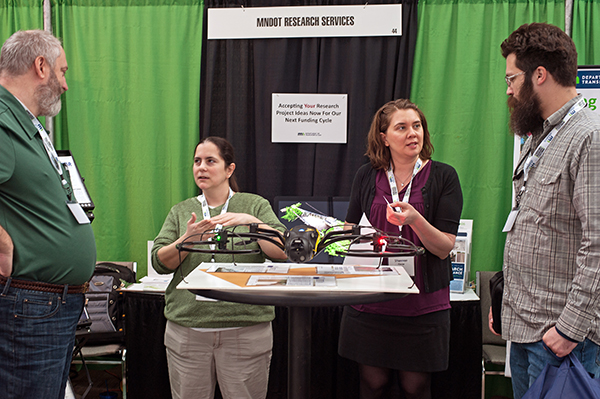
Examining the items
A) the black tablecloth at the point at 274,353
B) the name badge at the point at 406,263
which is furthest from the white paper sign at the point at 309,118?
the name badge at the point at 406,263

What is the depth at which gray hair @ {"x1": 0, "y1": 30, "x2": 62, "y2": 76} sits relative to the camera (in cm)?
172

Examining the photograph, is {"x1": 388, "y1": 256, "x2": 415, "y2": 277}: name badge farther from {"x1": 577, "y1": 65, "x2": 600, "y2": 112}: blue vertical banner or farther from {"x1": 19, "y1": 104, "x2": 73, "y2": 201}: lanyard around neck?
{"x1": 577, "y1": 65, "x2": 600, "y2": 112}: blue vertical banner

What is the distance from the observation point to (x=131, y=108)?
3.66m

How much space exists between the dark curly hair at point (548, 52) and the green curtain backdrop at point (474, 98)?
1.93 m

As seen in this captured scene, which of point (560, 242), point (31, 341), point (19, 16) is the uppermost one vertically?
point (19, 16)

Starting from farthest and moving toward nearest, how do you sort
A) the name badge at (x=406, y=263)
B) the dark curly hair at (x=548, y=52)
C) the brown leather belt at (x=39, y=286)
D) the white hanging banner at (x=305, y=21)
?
the white hanging banner at (x=305, y=21) → the name badge at (x=406, y=263) → the brown leather belt at (x=39, y=286) → the dark curly hair at (x=548, y=52)

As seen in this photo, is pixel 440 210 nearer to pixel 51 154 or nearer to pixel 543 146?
pixel 543 146

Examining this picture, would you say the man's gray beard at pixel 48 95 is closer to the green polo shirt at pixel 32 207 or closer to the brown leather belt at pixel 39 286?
the green polo shirt at pixel 32 207

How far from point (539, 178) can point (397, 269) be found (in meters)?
0.58

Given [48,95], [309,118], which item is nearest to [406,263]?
[48,95]

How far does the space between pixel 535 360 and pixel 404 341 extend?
Result: 23.6 inches

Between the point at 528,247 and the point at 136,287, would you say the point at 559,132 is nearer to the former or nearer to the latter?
the point at 528,247

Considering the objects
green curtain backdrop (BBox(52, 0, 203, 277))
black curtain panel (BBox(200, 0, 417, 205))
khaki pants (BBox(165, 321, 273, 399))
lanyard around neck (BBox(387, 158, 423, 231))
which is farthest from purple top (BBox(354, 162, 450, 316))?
green curtain backdrop (BBox(52, 0, 203, 277))

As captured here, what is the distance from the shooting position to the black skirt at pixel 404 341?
200 centimetres
